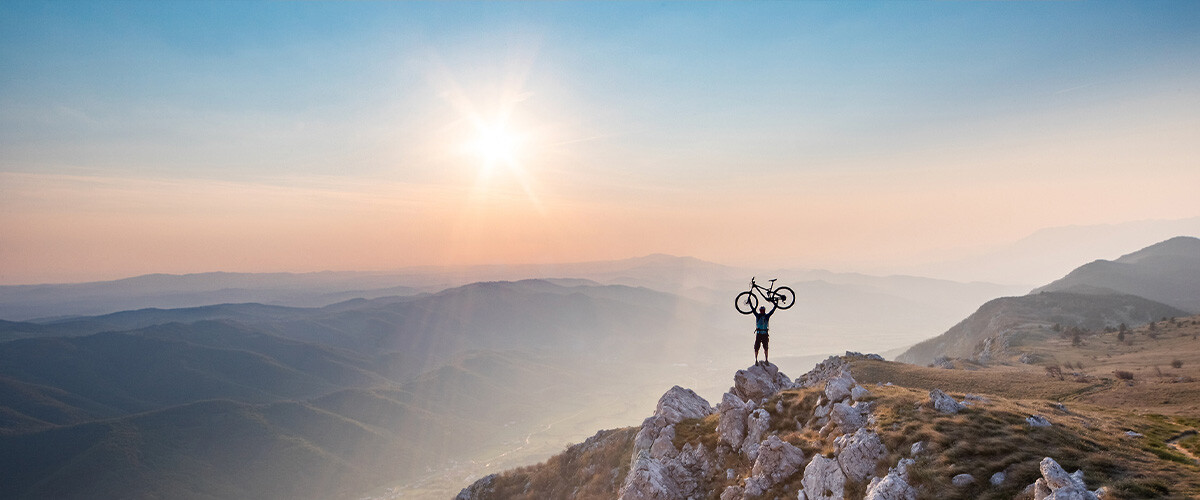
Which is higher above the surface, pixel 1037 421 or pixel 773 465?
pixel 1037 421

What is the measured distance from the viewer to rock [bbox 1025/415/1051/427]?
20188 millimetres

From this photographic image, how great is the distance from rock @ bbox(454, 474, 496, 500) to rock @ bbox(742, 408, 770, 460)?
33.8 meters

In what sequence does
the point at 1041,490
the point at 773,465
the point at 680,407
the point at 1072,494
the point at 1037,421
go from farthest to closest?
the point at 680,407 < the point at 773,465 < the point at 1037,421 < the point at 1041,490 < the point at 1072,494

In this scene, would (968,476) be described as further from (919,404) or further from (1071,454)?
(919,404)

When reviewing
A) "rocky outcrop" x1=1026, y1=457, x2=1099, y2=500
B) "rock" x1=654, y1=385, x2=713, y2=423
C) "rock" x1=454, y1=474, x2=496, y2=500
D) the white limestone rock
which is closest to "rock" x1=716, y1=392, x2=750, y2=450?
"rock" x1=654, y1=385, x2=713, y2=423

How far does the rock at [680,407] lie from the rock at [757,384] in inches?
164

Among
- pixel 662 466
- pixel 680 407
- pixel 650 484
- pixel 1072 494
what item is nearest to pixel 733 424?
pixel 662 466

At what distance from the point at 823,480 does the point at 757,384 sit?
606 inches

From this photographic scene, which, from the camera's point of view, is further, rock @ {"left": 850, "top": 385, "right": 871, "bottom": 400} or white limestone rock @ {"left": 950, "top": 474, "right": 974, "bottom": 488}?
rock @ {"left": 850, "top": 385, "right": 871, "bottom": 400}

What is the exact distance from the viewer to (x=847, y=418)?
25.3 meters

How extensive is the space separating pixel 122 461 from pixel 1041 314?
320908mm

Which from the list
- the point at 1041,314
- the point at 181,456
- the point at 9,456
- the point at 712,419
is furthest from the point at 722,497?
the point at 9,456

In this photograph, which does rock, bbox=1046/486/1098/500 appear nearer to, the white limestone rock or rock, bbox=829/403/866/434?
the white limestone rock

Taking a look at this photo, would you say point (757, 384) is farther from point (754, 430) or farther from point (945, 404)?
point (945, 404)
